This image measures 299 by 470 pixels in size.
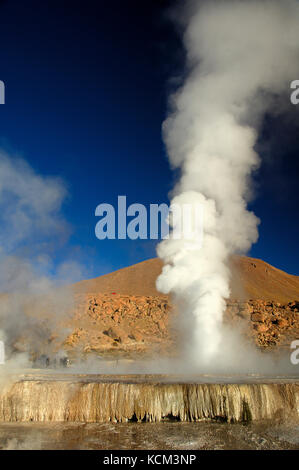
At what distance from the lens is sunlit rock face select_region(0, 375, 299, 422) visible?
942 centimetres

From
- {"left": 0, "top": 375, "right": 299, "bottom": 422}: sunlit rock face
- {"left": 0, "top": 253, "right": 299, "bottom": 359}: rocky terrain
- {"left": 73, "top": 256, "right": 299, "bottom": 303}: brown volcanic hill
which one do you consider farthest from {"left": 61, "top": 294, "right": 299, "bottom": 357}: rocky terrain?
{"left": 73, "top": 256, "right": 299, "bottom": 303}: brown volcanic hill

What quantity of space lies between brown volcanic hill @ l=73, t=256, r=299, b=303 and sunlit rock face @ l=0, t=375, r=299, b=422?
2572 inches

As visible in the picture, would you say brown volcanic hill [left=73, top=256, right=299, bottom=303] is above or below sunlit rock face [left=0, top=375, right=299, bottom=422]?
above

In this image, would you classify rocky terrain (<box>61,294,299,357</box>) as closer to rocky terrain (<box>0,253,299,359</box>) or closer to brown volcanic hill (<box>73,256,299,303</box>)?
rocky terrain (<box>0,253,299,359</box>)

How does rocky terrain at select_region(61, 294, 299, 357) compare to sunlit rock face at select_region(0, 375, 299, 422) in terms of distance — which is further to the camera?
rocky terrain at select_region(61, 294, 299, 357)

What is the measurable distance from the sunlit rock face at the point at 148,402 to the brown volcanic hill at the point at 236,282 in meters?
65.3

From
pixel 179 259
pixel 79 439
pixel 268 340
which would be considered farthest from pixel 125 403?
pixel 268 340

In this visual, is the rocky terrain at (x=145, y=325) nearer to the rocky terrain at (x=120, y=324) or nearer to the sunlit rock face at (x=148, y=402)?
the rocky terrain at (x=120, y=324)

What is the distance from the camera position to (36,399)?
9727 mm

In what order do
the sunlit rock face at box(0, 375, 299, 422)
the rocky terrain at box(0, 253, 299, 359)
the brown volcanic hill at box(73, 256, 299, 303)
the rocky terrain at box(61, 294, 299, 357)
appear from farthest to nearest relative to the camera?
the brown volcanic hill at box(73, 256, 299, 303) → the rocky terrain at box(61, 294, 299, 357) → the rocky terrain at box(0, 253, 299, 359) → the sunlit rock face at box(0, 375, 299, 422)

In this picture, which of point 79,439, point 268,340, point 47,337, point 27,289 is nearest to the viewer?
point 79,439

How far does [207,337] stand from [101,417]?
12690mm

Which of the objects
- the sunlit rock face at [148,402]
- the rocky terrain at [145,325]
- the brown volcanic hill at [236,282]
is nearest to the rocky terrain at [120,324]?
the rocky terrain at [145,325]
